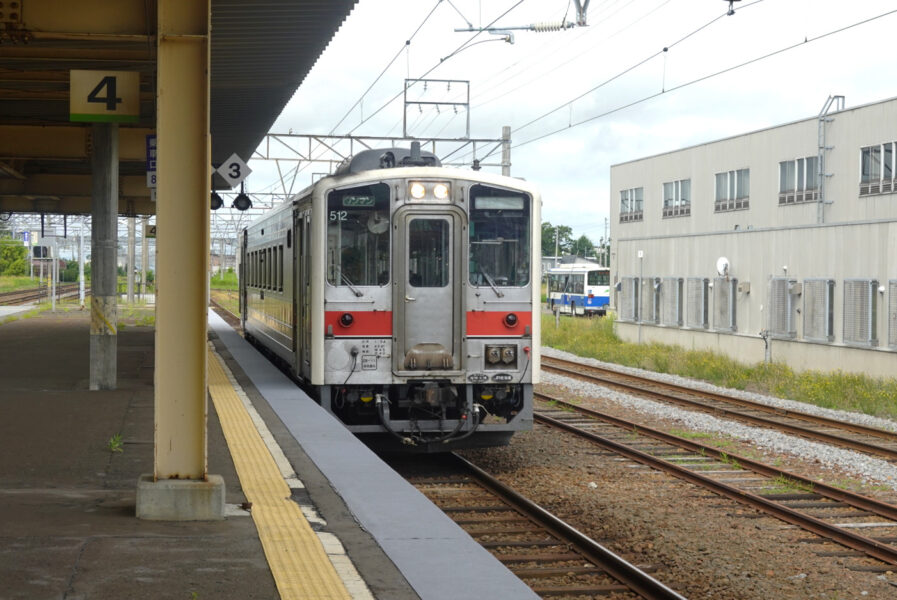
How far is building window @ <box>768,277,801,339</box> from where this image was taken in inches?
890

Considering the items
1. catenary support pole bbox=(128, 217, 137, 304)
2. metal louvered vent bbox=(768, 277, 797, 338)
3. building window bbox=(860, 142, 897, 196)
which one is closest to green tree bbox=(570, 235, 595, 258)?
catenary support pole bbox=(128, 217, 137, 304)

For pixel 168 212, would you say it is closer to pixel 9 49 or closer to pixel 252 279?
pixel 9 49

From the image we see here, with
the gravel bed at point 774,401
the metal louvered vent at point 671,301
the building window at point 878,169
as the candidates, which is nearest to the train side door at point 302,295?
the gravel bed at point 774,401

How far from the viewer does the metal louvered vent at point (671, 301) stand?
28.4 m

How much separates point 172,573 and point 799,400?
50.2 feet

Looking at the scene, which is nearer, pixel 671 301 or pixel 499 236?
pixel 499 236

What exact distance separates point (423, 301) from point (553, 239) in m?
99.0

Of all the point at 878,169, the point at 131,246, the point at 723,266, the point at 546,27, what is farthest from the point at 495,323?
the point at 131,246

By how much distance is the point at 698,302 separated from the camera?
2723 cm

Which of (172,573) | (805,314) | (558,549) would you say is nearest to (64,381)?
(558,549)

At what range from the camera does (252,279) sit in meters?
20.9

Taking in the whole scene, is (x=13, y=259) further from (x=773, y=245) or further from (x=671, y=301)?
(x=773, y=245)

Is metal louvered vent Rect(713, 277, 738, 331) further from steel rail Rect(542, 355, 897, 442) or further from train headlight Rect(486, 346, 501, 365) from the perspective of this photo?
train headlight Rect(486, 346, 501, 365)

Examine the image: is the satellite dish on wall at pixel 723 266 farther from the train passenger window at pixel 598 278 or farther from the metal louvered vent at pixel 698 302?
the train passenger window at pixel 598 278
